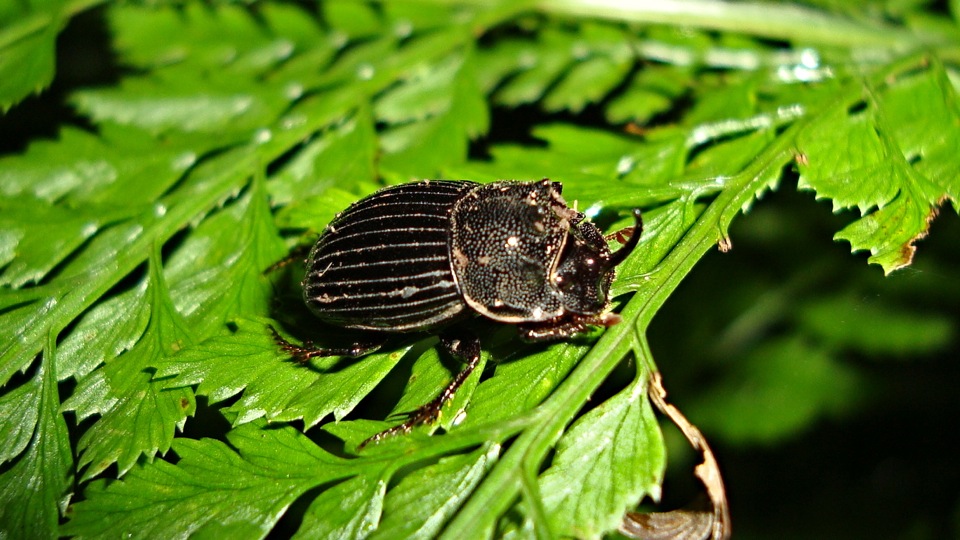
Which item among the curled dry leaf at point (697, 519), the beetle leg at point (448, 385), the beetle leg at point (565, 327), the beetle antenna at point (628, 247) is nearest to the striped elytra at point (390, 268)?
the beetle leg at point (448, 385)

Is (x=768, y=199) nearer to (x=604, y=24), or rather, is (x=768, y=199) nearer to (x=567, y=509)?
(x=604, y=24)

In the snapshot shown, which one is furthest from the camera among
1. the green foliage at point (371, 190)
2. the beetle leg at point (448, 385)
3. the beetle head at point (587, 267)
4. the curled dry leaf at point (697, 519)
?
the beetle head at point (587, 267)

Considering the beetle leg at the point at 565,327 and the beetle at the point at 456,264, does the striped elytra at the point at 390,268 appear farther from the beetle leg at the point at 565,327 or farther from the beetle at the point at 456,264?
the beetle leg at the point at 565,327

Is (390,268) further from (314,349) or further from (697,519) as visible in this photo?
(697,519)

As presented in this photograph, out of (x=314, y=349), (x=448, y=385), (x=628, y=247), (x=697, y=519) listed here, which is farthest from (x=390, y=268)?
(x=697, y=519)

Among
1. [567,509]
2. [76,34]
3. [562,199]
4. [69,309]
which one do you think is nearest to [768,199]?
[562,199]

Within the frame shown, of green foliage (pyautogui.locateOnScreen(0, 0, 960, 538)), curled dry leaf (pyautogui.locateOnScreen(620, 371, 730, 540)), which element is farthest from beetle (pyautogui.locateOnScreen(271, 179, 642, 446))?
curled dry leaf (pyautogui.locateOnScreen(620, 371, 730, 540))
